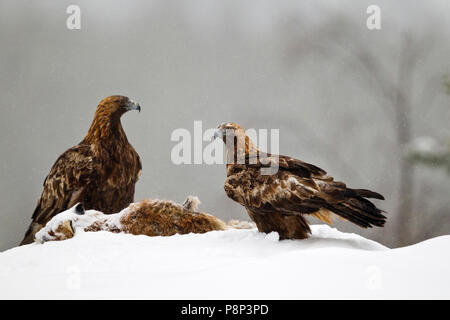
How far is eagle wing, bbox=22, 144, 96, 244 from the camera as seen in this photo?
313 cm

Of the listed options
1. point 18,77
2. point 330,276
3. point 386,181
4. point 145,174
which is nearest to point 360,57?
point 386,181

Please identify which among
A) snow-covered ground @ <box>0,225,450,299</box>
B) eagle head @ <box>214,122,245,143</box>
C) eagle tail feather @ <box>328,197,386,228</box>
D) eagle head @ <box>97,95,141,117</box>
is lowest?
snow-covered ground @ <box>0,225,450,299</box>

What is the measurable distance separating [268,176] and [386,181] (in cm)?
321

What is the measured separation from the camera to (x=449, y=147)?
188 inches

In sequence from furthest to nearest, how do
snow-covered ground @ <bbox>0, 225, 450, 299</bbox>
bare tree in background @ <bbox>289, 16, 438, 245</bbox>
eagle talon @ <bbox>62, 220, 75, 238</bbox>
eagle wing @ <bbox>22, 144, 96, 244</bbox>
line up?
bare tree in background @ <bbox>289, 16, 438, 245</bbox> < eagle wing @ <bbox>22, 144, 96, 244</bbox> < eagle talon @ <bbox>62, 220, 75, 238</bbox> < snow-covered ground @ <bbox>0, 225, 450, 299</bbox>

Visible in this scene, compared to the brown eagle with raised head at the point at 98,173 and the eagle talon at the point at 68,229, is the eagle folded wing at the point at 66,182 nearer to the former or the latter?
the brown eagle with raised head at the point at 98,173

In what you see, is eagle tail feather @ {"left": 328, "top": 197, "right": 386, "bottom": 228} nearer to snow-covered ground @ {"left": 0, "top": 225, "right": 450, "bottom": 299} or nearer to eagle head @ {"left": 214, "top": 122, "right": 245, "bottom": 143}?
snow-covered ground @ {"left": 0, "top": 225, "right": 450, "bottom": 299}

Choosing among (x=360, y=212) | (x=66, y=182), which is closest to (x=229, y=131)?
(x=360, y=212)

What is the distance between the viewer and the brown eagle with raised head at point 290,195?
229 centimetres

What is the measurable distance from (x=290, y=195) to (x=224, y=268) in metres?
0.51

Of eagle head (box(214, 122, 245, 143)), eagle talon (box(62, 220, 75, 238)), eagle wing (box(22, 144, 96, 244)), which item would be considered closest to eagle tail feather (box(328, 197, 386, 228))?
eagle head (box(214, 122, 245, 143))

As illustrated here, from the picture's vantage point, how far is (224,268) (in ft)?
6.74

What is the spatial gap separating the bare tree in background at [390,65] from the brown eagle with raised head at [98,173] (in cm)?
265
